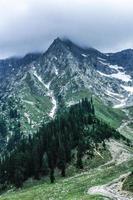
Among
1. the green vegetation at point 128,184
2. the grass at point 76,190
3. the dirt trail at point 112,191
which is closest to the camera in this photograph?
the dirt trail at point 112,191

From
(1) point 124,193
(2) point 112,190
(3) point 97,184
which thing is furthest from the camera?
(3) point 97,184

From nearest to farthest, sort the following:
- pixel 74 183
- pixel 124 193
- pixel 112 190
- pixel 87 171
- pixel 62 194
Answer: pixel 124 193
pixel 112 190
pixel 62 194
pixel 74 183
pixel 87 171

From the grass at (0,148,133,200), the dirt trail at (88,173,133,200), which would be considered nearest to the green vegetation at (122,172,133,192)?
the dirt trail at (88,173,133,200)

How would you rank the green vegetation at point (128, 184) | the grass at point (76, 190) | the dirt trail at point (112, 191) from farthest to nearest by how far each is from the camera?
1. the grass at point (76, 190)
2. the green vegetation at point (128, 184)
3. the dirt trail at point (112, 191)

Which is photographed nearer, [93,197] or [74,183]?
[93,197]

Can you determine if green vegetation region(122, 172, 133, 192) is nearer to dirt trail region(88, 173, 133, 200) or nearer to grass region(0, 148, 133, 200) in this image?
dirt trail region(88, 173, 133, 200)

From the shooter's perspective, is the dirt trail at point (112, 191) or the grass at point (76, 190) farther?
the grass at point (76, 190)

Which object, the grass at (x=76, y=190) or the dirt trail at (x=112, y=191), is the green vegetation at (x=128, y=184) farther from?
the grass at (x=76, y=190)

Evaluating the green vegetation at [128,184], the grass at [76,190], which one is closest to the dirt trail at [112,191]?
the green vegetation at [128,184]

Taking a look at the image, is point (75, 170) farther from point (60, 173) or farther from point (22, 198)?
point (22, 198)

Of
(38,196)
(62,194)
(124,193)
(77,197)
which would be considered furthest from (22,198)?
(124,193)

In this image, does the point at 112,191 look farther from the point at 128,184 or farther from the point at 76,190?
the point at 76,190
